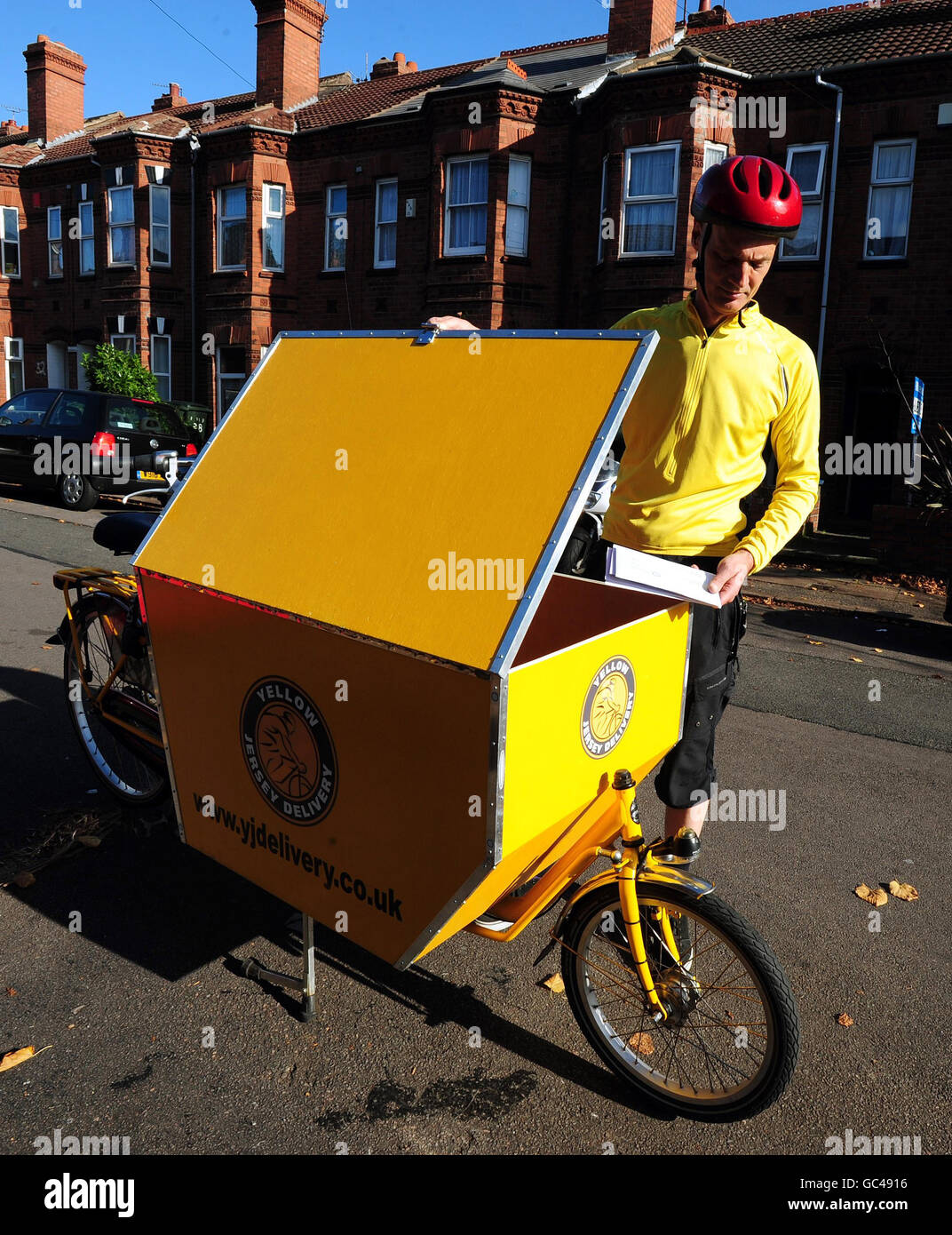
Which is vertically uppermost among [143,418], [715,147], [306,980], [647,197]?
[715,147]

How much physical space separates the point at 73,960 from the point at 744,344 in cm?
286

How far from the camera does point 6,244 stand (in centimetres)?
2855

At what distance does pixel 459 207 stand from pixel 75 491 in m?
10.5

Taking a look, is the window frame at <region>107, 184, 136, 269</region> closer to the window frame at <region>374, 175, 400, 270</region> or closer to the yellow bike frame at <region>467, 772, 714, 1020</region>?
the window frame at <region>374, 175, 400, 270</region>

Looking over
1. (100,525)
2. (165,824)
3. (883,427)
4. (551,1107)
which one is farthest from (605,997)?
(883,427)

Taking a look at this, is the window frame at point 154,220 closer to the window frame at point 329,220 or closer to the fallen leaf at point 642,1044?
the window frame at point 329,220

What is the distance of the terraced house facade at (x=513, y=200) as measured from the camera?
1644cm

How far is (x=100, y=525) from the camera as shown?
4.17 metres

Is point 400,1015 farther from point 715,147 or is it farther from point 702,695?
point 715,147

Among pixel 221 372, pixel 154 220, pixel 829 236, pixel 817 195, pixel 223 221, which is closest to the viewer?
pixel 829 236

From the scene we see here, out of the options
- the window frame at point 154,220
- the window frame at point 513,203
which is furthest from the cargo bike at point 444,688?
the window frame at point 154,220

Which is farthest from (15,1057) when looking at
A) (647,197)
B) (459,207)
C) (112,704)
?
(459,207)

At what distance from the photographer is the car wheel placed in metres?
13.7
